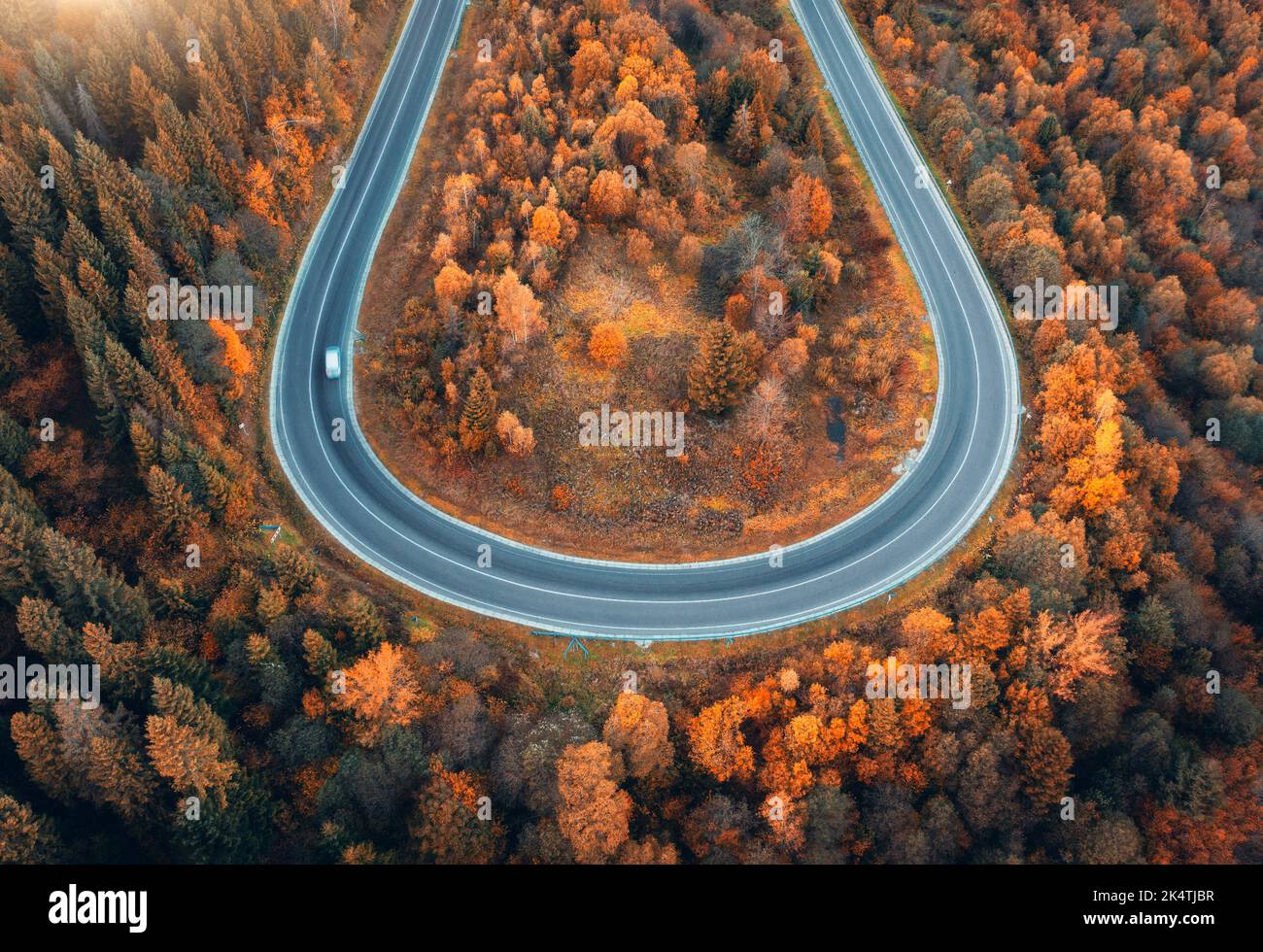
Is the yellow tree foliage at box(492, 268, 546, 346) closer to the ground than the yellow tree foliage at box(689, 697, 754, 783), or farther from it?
farther from it

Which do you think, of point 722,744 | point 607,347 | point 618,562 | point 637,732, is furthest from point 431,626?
point 607,347

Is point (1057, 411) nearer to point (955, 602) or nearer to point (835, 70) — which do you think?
point (955, 602)

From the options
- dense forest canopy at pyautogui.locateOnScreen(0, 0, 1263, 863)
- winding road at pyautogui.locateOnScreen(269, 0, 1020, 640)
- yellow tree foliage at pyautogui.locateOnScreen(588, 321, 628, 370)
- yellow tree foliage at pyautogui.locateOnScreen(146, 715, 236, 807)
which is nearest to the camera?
yellow tree foliage at pyautogui.locateOnScreen(146, 715, 236, 807)

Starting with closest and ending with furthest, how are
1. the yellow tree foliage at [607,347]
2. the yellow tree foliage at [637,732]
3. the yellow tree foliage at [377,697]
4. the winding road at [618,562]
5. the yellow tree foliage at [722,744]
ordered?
the yellow tree foliage at [377,697] → the yellow tree foliage at [637,732] → the yellow tree foliage at [722,744] → the winding road at [618,562] → the yellow tree foliage at [607,347]

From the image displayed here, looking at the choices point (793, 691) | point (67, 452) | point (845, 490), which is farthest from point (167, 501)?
point (845, 490)

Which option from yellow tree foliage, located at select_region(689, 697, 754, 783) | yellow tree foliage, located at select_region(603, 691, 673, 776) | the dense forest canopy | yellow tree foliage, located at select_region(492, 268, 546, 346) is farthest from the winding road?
yellow tree foliage, located at select_region(492, 268, 546, 346)

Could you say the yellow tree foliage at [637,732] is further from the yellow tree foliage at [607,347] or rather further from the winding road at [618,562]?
the yellow tree foliage at [607,347]

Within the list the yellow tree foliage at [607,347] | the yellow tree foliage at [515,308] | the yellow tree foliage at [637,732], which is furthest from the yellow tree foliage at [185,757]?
the yellow tree foliage at [607,347]

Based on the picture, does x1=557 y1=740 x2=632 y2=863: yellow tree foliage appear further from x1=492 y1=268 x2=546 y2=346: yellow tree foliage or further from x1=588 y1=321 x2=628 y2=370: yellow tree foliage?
x1=492 y1=268 x2=546 y2=346: yellow tree foliage
